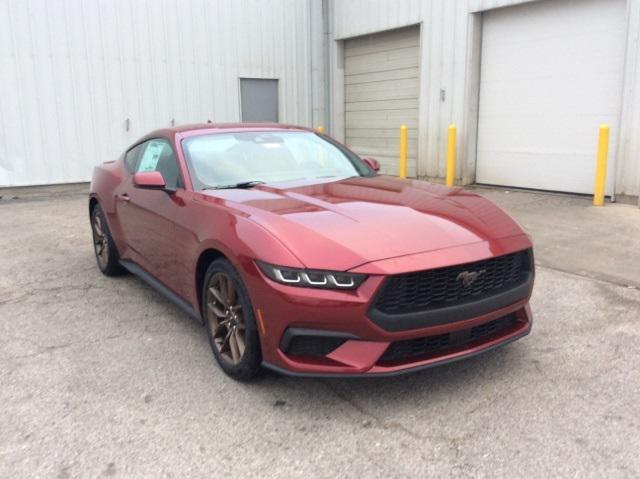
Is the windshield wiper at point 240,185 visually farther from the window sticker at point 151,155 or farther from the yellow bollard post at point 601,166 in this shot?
the yellow bollard post at point 601,166

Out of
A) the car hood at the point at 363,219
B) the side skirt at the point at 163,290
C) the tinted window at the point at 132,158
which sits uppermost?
the tinted window at the point at 132,158

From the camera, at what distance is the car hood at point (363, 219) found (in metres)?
2.83

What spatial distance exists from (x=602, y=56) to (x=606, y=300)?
5795 mm

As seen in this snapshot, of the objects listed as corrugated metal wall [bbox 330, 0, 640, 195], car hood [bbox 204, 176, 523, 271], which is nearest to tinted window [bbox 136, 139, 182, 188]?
car hood [bbox 204, 176, 523, 271]

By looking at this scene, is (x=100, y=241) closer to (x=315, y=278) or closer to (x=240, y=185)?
(x=240, y=185)

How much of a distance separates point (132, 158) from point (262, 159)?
5.20 feet

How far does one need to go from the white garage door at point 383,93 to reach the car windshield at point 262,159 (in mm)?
8114

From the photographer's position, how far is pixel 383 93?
1309 cm

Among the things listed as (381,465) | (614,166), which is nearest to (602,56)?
(614,166)

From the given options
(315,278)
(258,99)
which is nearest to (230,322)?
(315,278)

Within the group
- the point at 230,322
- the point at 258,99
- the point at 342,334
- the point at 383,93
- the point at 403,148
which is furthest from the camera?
the point at 258,99

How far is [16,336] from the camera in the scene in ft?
13.3

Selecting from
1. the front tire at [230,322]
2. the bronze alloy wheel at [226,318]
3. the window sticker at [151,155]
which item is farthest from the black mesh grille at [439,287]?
the window sticker at [151,155]

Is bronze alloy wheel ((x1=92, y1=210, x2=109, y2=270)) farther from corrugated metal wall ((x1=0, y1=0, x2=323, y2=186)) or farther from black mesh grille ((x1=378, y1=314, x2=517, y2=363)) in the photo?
corrugated metal wall ((x1=0, y1=0, x2=323, y2=186))
